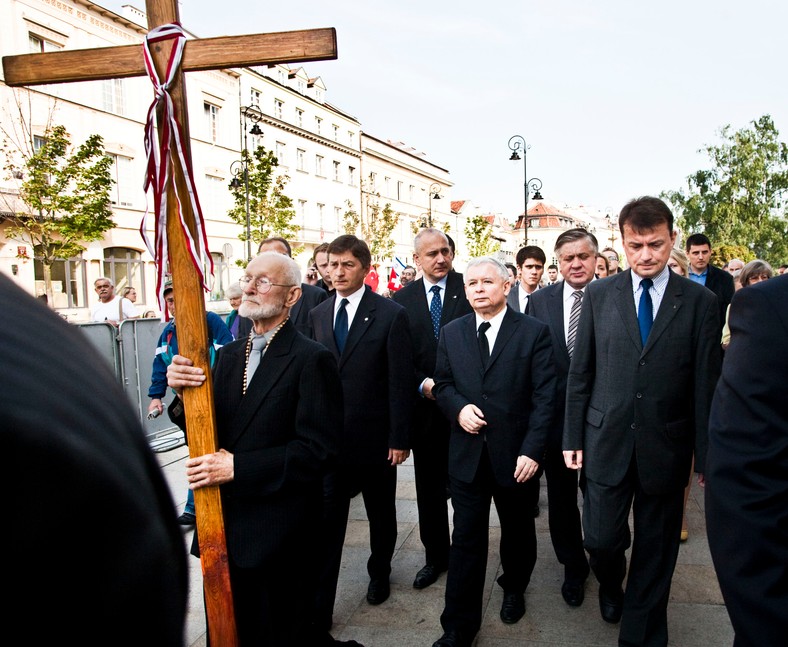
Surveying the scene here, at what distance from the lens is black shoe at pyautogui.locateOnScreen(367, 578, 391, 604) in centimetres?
406

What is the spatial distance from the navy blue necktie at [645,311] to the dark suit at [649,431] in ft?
0.16

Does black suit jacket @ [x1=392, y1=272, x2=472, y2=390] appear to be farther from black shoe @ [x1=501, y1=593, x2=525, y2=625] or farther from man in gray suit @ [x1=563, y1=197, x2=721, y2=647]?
black shoe @ [x1=501, y1=593, x2=525, y2=625]

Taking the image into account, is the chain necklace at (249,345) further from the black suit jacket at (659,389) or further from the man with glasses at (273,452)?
the black suit jacket at (659,389)

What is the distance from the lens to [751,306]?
5.15 feet

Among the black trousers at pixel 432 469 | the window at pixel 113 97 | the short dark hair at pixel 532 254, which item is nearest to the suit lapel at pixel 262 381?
the black trousers at pixel 432 469

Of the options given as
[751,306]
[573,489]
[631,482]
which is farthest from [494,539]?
[751,306]

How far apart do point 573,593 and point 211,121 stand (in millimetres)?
36450

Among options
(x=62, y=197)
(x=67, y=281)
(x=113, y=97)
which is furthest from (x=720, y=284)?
(x=113, y=97)

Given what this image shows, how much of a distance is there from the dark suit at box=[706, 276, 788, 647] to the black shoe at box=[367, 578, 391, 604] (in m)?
2.86

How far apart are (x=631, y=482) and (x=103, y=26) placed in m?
31.5

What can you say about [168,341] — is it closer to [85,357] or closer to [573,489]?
[573,489]

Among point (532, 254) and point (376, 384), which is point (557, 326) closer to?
point (376, 384)

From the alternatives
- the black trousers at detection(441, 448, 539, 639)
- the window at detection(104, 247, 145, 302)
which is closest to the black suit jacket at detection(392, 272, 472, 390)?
the black trousers at detection(441, 448, 539, 639)

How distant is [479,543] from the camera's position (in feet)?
11.9
